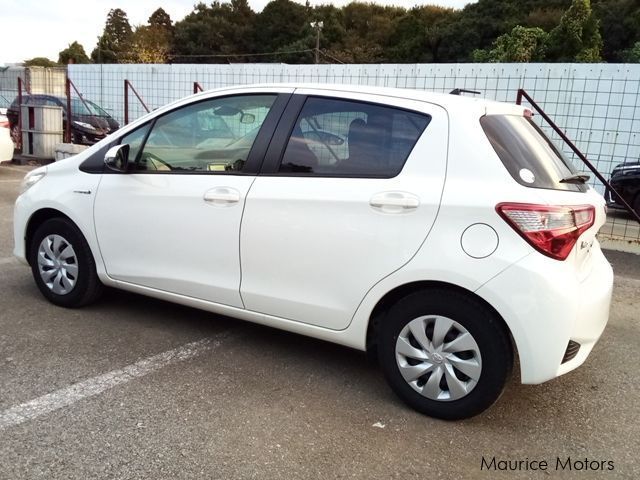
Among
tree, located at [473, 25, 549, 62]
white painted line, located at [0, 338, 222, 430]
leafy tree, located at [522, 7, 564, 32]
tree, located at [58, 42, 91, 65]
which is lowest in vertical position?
Answer: white painted line, located at [0, 338, 222, 430]

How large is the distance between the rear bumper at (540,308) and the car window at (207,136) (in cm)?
167

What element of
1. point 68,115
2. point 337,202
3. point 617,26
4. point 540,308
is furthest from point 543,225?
point 617,26

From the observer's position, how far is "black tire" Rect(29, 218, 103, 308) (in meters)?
4.09

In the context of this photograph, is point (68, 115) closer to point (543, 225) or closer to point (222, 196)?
point (222, 196)

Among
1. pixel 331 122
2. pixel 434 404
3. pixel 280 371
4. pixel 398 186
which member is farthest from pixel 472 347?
pixel 331 122

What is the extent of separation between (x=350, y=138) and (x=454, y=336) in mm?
1192

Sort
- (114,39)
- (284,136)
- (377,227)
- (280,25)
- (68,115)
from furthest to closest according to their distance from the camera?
1. (114,39)
2. (280,25)
3. (68,115)
4. (284,136)
5. (377,227)

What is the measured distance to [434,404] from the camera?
296 centimetres

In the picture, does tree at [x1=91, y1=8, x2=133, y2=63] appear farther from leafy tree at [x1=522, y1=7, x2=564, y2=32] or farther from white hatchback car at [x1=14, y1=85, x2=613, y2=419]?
white hatchback car at [x1=14, y1=85, x2=613, y2=419]

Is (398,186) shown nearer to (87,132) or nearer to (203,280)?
(203,280)

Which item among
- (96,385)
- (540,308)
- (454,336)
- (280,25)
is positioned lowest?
(96,385)

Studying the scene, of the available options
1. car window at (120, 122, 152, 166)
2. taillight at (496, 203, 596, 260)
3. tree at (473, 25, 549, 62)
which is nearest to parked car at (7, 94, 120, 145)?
car window at (120, 122, 152, 166)

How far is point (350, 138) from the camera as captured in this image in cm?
321

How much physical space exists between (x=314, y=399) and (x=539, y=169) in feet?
5.49
